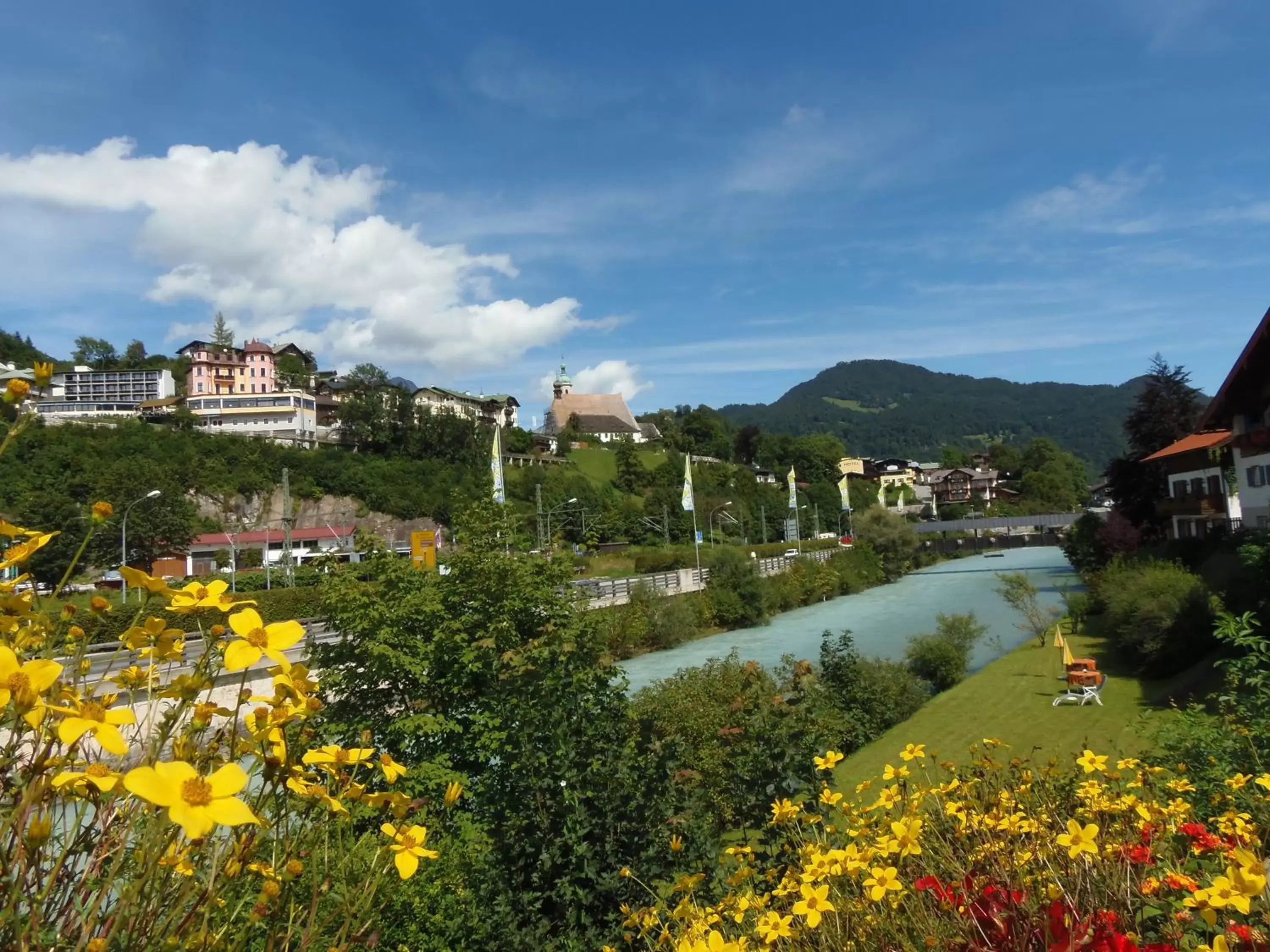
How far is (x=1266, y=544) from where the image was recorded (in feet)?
33.4

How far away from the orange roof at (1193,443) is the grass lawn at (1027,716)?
309 inches

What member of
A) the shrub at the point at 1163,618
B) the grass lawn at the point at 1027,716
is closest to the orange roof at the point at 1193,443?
the shrub at the point at 1163,618

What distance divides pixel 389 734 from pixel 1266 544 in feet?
36.1

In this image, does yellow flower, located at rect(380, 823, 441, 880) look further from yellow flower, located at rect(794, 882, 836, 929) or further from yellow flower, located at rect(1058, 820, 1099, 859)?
yellow flower, located at rect(1058, 820, 1099, 859)

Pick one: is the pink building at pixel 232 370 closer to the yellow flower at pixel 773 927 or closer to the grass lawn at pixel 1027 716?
the grass lawn at pixel 1027 716

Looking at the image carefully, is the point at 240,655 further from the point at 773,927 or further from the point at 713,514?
the point at 713,514

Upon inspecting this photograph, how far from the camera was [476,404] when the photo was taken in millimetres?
107500

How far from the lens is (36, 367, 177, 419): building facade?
80.9 meters

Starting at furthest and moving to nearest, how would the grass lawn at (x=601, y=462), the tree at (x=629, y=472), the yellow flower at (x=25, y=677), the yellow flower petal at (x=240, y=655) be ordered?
the grass lawn at (x=601, y=462) → the tree at (x=629, y=472) → the yellow flower petal at (x=240, y=655) → the yellow flower at (x=25, y=677)

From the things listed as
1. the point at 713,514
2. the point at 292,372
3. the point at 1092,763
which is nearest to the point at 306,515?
the point at 713,514

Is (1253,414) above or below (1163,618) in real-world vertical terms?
above

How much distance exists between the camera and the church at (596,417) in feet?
405

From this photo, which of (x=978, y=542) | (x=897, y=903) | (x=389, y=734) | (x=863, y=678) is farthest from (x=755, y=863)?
(x=978, y=542)

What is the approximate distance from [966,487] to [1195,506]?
369 ft
